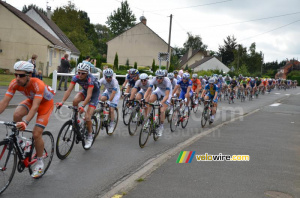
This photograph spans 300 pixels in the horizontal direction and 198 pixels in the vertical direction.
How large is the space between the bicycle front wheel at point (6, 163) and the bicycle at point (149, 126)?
3.91 metres

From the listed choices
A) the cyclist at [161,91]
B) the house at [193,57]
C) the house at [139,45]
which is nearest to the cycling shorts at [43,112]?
the cyclist at [161,91]

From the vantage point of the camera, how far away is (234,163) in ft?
24.3

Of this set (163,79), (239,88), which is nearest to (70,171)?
(163,79)

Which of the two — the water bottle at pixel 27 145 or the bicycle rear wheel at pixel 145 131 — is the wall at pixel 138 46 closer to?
the bicycle rear wheel at pixel 145 131

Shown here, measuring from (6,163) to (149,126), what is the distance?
4.51 m

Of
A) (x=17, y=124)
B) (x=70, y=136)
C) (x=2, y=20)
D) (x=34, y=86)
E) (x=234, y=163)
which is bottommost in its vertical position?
(x=234, y=163)

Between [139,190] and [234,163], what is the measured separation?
9.47ft

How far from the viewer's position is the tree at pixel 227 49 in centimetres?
10819

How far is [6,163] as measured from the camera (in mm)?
4711

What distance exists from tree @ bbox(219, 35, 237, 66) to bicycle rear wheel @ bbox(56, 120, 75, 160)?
10463cm

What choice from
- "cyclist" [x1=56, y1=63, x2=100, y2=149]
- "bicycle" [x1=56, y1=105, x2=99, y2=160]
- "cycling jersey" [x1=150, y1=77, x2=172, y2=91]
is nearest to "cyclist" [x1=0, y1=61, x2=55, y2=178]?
"bicycle" [x1=56, y1=105, x2=99, y2=160]

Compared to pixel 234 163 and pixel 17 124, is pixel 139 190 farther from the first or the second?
pixel 234 163

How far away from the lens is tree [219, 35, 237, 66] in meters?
108

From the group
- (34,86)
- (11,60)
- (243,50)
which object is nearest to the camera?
(34,86)
